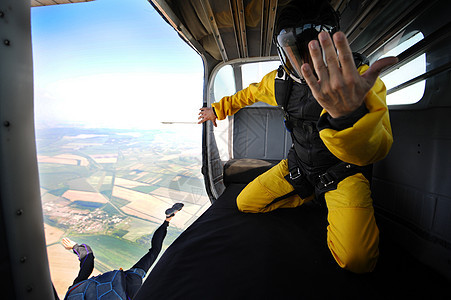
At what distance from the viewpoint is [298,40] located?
42.8 inches

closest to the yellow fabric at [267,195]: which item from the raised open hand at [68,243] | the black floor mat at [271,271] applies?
the black floor mat at [271,271]

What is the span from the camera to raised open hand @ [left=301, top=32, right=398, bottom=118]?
0.59m

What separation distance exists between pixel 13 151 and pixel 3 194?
6.3 inches

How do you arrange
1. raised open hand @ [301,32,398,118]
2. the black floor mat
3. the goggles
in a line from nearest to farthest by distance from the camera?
1. raised open hand @ [301,32,398,118]
2. the black floor mat
3. the goggles

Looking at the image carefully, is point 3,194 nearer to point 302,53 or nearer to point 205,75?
point 302,53

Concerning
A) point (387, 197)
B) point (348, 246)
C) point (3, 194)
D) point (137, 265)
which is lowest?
point (137, 265)

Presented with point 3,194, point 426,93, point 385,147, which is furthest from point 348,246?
point 3,194

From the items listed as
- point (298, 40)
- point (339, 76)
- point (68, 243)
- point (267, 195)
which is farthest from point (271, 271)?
point (68, 243)

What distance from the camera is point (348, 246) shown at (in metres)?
0.96

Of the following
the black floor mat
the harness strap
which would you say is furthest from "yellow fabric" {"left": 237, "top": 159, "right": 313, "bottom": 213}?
the harness strap

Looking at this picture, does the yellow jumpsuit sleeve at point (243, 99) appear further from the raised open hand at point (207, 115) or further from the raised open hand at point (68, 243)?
the raised open hand at point (68, 243)

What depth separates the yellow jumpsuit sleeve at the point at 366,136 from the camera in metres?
0.67

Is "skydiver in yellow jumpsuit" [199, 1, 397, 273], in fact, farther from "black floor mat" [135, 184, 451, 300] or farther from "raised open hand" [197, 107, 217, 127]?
"black floor mat" [135, 184, 451, 300]

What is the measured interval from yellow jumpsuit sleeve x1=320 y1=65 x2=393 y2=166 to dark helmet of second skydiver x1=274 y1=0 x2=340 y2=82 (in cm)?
55
